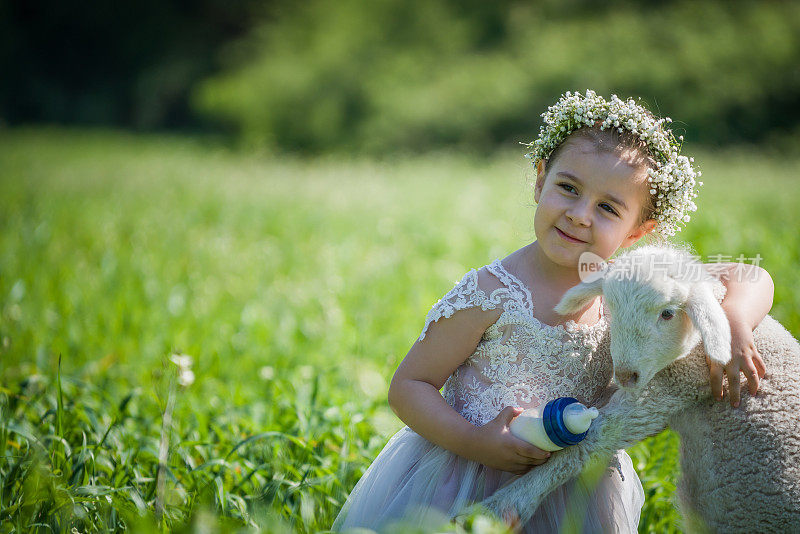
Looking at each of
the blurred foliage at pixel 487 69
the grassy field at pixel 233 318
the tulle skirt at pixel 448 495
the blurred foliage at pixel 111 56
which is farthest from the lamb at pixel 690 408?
the blurred foliage at pixel 111 56

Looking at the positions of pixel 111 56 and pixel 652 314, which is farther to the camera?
pixel 111 56

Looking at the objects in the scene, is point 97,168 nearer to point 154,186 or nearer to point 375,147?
point 154,186

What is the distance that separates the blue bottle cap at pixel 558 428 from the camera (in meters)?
1.50

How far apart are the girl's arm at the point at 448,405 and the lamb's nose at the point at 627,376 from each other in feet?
0.84

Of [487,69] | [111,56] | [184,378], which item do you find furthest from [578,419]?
[111,56]

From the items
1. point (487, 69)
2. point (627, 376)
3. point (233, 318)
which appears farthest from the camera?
point (487, 69)

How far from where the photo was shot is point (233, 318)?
444 centimetres

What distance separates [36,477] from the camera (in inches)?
71.2

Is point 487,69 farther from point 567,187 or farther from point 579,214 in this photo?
point 579,214

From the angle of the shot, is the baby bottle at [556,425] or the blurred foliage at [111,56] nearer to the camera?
the baby bottle at [556,425]

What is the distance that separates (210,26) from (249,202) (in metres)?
21.6

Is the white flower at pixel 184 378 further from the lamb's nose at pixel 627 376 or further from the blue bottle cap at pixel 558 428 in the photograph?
the lamb's nose at pixel 627 376

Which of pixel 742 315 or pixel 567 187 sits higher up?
pixel 567 187

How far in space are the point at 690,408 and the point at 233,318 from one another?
11.1 ft
